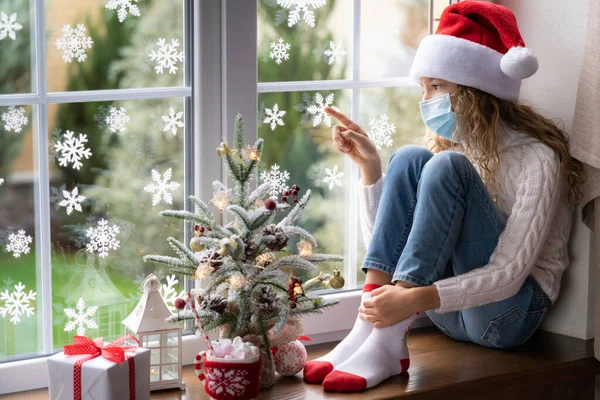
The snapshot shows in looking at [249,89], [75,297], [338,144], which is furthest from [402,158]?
[75,297]

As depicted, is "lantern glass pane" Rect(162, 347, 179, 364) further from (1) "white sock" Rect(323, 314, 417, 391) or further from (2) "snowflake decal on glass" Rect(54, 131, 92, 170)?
(2) "snowflake decal on glass" Rect(54, 131, 92, 170)

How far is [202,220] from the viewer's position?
6.24 feet

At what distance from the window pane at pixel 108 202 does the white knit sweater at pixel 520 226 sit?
1.75 ft

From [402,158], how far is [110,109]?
705 mm

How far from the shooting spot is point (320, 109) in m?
2.27

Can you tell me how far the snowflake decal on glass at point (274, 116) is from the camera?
218cm

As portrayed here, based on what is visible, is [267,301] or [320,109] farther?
[320,109]

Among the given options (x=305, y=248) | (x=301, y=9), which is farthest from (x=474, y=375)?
(x=301, y=9)

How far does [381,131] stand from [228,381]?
940 millimetres

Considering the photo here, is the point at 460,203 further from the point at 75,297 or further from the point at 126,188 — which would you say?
the point at 75,297

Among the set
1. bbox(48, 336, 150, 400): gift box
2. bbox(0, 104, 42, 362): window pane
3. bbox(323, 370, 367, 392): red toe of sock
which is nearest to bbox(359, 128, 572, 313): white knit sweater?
bbox(323, 370, 367, 392): red toe of sock

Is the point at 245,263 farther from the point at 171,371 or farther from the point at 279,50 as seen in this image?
the point at 279,50

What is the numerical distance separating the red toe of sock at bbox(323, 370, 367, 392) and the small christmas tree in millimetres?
129

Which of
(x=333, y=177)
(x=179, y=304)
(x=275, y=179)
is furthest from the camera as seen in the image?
(x=333, y=177)
